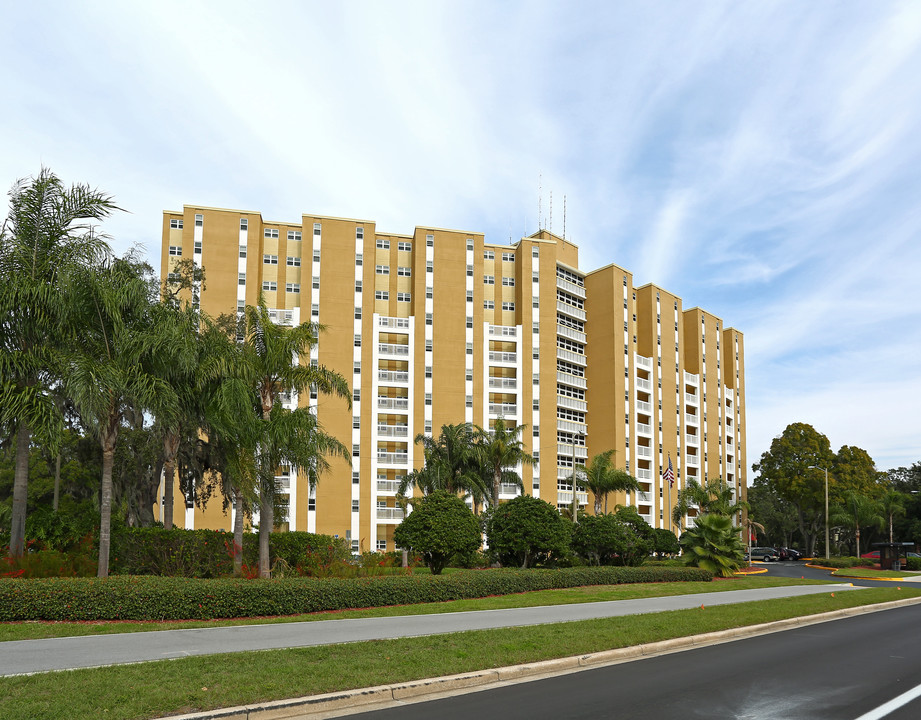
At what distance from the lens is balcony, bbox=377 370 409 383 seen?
226 feet

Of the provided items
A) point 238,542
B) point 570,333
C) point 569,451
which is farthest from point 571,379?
point 238,542

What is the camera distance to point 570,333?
79750 millimetres

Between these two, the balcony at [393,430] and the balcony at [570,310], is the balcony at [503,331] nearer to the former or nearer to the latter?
the balcony at [570,310]

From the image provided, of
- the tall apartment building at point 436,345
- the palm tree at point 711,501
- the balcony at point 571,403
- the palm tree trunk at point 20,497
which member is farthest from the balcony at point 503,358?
the palm tree trunk at point 20,497

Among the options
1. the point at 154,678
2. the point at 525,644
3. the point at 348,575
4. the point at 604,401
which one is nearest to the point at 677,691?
the point at 525,644

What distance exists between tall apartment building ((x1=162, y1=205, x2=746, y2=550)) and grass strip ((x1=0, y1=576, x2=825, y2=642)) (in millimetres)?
36599

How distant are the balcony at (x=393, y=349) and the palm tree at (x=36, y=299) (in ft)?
156

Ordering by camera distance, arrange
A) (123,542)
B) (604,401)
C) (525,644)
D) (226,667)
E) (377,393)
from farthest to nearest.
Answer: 1. (604,401)
2. (377,393)
3. (123,542)
4. (525,644)
5. (226,667)

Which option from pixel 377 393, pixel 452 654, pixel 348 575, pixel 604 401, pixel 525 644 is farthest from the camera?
pixel 604 401

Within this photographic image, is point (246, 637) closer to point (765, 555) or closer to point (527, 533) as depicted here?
point (527, 533)

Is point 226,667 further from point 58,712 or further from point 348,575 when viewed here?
point 348,575

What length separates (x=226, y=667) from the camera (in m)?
10.2

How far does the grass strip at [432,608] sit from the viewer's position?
14.0 metres

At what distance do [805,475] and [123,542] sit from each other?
8359 centimetres
